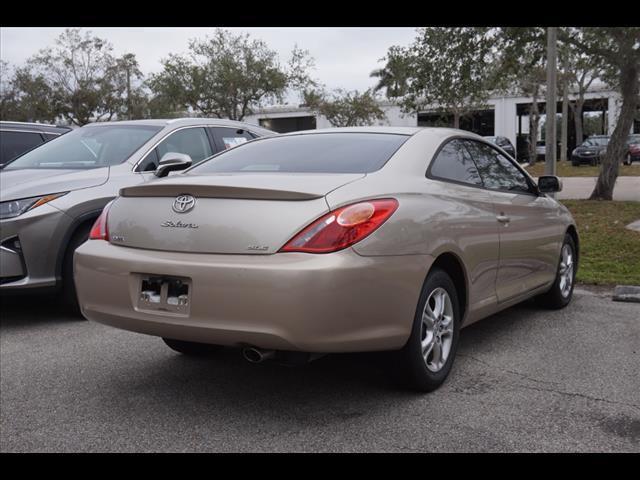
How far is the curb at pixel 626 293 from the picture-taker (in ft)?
20.8

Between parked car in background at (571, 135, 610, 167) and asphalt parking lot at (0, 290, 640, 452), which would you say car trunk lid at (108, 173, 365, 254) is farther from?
parked car in background at (571, 135, 610, 167)

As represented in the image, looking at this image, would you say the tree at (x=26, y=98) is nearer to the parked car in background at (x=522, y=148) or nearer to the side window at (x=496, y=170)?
the parked car in background at (x=522, y=148)

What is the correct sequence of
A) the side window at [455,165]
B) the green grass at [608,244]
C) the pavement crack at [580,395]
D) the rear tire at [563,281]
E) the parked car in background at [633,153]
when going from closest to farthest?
the pavement crack at [580,395] < the side window at [455,165] < the rear tire at [563,281] < the green grass at [608,244] < the parked car in background at [633,153]

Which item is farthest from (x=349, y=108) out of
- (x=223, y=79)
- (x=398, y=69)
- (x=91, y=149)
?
(x=91, y=149)

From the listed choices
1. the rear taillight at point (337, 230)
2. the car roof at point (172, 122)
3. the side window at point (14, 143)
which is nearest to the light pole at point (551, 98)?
the car roof at point (172, 122)

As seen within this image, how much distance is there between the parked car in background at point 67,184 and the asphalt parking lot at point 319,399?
1.96 feet

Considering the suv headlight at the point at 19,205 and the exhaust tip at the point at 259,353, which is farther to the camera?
the suv headlight at the point at 19,205

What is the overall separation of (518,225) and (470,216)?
2.90ft

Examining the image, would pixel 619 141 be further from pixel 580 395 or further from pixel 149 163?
pixel 580 395

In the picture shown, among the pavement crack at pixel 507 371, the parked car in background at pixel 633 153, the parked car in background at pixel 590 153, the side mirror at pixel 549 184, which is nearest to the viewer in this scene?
the pavement crack at pixel 507 371

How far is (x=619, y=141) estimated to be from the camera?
14477mm

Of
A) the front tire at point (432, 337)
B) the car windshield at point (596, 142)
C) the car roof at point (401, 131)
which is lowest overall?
the car windshield at point (596, 142)

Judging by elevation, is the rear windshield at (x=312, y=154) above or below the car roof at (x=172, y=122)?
below
